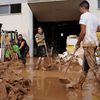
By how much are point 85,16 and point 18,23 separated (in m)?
21.8

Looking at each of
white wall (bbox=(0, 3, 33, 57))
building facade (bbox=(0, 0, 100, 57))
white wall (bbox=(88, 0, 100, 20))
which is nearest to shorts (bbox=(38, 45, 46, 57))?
white wall (bbox=(88, 0, 100, 20))

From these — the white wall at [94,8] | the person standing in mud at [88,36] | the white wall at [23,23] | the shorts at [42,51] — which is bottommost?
Result: the shorts at [42,51]

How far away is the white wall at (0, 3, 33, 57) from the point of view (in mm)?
29203

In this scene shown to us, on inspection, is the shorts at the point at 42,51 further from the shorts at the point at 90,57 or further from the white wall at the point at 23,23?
the white wall at the point at 23,23

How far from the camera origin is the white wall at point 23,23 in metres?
29.2

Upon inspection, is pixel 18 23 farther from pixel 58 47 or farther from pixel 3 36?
pixel 3 36

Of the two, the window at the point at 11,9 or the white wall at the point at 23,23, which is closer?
the white wall at the point at 23,23

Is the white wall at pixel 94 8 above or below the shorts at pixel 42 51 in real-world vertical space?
above

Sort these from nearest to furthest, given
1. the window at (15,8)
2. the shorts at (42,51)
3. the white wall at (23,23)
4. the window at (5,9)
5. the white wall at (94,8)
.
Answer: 1. the shorts at (42,51)
2. the white wall at (94,8)
3. the white wall at (23,23)
4. the window at (15,8)
5. the window at (5,9)

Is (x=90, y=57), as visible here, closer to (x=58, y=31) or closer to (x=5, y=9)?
(x=5, y=9)

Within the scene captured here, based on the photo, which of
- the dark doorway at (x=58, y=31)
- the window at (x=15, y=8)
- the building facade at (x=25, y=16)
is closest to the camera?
the building facade at (x=25, y=16)

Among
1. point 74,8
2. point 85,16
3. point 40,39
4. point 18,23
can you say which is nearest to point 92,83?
point 85,16

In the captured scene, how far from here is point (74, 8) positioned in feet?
89.2

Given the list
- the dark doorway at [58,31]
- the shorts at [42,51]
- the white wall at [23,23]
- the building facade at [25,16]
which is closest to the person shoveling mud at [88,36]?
the shorts at [42,51]
